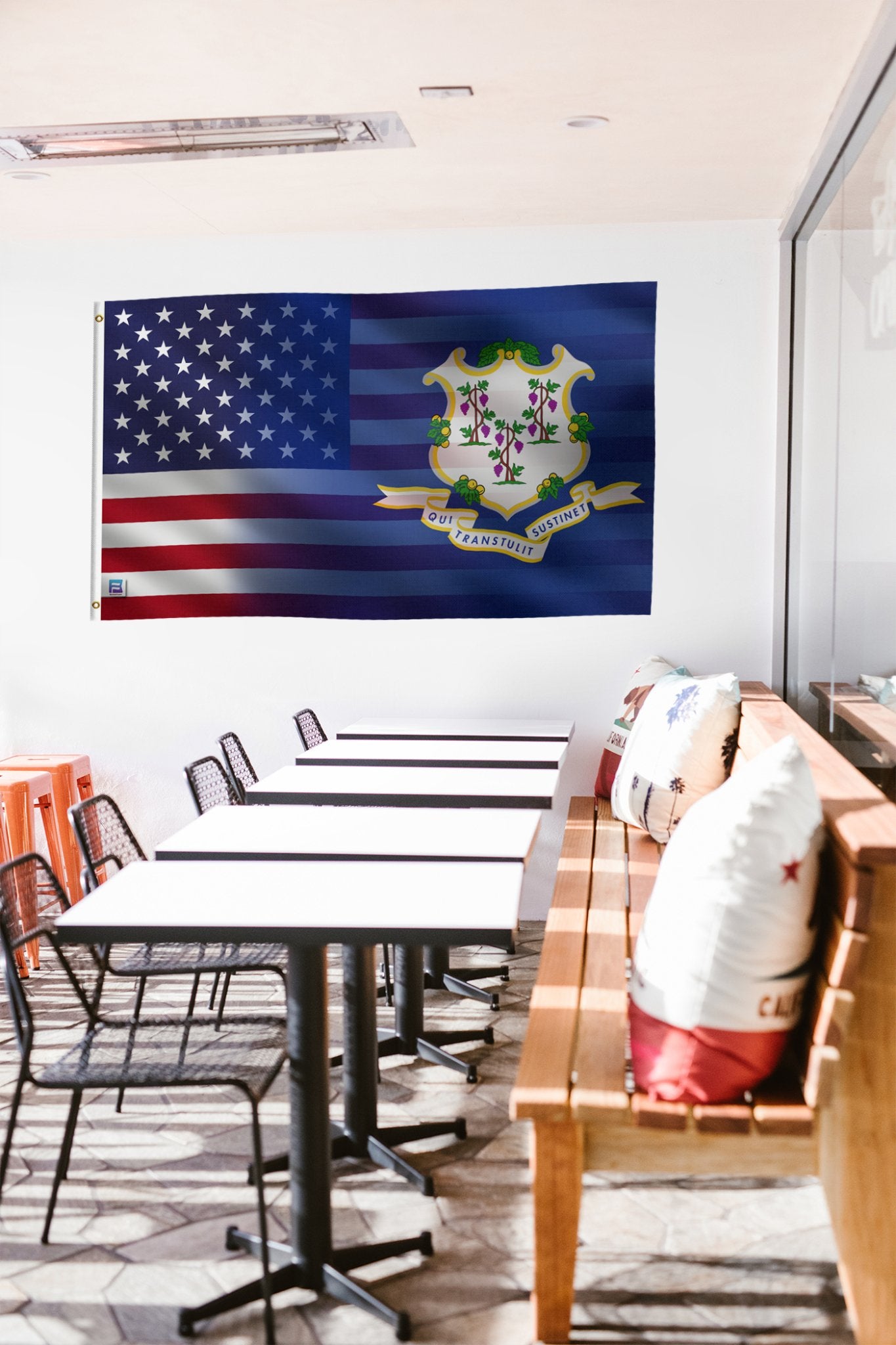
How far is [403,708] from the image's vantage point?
5738 mm

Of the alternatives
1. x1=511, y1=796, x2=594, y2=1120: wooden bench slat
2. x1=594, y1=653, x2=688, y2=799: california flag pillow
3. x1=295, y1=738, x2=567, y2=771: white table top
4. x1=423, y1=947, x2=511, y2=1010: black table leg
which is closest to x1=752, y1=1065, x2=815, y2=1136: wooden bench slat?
x1=511, y1=796, x2=594, y2=1120: wooden bench slat

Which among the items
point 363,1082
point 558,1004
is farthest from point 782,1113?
point 363,1082

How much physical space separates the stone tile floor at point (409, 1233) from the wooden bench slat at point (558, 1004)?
21.2 inches

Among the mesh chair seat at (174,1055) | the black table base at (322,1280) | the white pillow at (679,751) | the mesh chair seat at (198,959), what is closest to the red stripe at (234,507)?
the white pillow at (679,751)

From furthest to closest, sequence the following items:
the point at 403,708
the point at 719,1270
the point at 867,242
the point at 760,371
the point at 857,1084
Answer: the point at 403,708 → the point at 760,371 → the point at 867,242 → the point at 719,1270 → the point at 857,1084

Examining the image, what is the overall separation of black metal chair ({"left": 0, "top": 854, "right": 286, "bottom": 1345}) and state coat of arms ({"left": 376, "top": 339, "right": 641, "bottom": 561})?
2.99m

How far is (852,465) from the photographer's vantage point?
12.2 feet

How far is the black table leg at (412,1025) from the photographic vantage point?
152 inches

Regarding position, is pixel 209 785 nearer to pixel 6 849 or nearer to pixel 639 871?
pixel 6 849

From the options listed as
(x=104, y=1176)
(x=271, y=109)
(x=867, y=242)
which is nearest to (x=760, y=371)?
(x=867, y=242)

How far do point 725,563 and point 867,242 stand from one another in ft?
6.90

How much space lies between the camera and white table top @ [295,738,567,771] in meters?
4.34

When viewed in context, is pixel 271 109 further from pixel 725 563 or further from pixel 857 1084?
pixel 857 1084

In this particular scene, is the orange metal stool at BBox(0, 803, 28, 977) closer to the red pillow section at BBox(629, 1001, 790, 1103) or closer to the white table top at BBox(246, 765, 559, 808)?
the white table top at BBox(246, 765, 559, 808)
